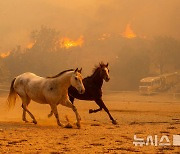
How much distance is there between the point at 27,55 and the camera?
159ft

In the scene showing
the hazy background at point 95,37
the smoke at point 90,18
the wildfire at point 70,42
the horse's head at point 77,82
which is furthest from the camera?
the smoke at point 90,18

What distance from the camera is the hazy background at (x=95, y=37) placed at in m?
46.8

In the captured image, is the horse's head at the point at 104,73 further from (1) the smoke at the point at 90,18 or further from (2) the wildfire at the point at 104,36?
(2) the wildfire at the point at 104,36

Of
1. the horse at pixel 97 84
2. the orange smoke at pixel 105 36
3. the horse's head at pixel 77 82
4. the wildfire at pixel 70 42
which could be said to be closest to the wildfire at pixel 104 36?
the orange smoke at pixel 105 36

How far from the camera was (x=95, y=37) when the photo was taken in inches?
2564

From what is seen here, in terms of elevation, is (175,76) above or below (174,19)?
below

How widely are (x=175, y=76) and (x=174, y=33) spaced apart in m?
22.3

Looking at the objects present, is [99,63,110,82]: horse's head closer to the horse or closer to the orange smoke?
the horse

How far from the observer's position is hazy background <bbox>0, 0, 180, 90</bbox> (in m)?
46.8

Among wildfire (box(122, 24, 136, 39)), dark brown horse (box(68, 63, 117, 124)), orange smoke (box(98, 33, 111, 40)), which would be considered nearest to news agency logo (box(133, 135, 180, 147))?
dark brown horse (box(68, 63, 117, 124))

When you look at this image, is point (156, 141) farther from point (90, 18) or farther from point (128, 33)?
point (90, 18)

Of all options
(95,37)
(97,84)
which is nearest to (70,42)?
(95,37)

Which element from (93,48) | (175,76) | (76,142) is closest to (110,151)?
(76,142)

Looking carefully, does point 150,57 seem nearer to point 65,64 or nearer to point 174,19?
point 65,64
